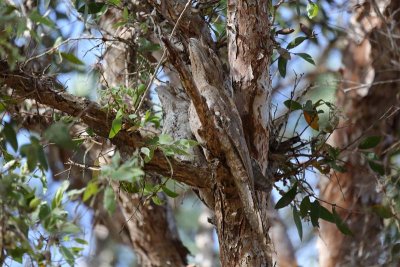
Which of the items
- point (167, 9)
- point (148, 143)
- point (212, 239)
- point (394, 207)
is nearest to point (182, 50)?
point (167, 9)

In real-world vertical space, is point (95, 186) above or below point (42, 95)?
below

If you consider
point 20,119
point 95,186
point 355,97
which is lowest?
point 95,186

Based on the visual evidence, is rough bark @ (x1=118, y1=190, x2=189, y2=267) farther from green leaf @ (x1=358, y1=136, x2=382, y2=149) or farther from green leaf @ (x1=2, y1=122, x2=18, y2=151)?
green leaf @ (x1=2, y1=122, x2=18, y2=151)

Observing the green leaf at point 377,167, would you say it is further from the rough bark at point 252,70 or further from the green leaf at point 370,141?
the rough bark at point 252,70

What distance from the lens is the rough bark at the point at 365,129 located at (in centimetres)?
379

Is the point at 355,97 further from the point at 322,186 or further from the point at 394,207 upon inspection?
the point at 394,207

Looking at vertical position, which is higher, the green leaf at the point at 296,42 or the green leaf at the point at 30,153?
the green leaf at the point at 296,42

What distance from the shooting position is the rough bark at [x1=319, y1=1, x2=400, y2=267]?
3787mm

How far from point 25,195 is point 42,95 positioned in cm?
43

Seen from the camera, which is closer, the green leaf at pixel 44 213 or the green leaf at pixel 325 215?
the green leaf at pixel 44 213

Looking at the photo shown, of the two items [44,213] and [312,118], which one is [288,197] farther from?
[44,213]

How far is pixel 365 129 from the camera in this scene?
4.04 m

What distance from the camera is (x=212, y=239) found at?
4895mm

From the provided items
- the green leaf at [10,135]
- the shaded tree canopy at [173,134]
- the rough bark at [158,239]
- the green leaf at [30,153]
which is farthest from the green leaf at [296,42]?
the rough bark at [158,239]
